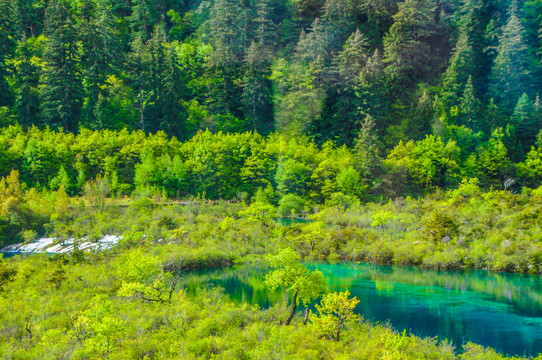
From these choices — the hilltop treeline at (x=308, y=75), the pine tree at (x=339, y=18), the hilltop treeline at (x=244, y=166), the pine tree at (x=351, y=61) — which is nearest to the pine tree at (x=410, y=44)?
the hilltop treeline at (x=308, y=75)

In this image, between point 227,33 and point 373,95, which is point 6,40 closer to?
point 227,33

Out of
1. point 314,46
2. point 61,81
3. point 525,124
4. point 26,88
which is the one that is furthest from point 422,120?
point 26,88

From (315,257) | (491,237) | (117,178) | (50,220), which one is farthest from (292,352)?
(117,178)

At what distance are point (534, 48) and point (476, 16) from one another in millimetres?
9503

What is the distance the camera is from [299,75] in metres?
65.8

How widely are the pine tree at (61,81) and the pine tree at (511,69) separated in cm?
5760

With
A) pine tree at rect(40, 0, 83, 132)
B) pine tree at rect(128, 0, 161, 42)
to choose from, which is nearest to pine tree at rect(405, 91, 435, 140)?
pine tree at rect(128, 0, 161, 42)

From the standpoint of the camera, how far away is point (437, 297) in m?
28.6

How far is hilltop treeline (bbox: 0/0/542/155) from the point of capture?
61938 millimetres

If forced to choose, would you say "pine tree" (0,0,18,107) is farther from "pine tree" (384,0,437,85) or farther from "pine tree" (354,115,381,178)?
"pine tree" (384,0,437,85)

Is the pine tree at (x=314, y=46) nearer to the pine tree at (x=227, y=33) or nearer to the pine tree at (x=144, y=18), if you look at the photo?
the pine tree at (x=227, y=33)

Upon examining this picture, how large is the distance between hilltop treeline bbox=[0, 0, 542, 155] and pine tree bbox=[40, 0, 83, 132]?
172 mm

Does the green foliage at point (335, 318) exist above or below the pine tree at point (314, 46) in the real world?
below

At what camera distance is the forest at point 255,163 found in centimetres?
2089
